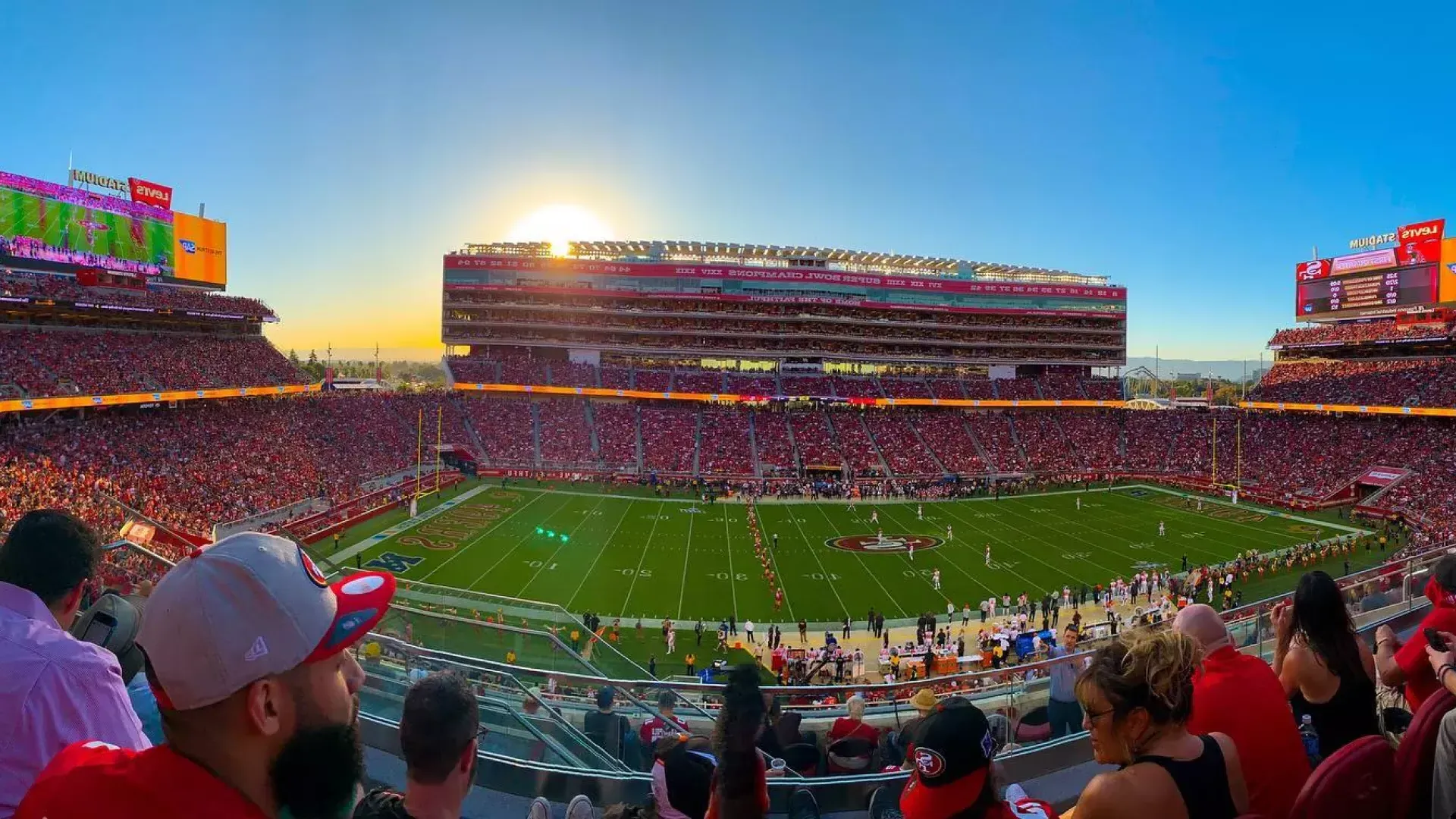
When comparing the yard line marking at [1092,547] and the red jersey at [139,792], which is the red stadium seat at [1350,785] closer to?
the red jersey at [139,792]

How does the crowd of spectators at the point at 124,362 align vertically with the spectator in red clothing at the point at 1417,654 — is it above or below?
above

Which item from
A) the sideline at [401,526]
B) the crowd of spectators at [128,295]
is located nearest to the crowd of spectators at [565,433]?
the sideline at [401,526]

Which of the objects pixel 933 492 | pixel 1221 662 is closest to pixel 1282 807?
pixel 1221 662

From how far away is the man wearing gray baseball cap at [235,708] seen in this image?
1.47 metres

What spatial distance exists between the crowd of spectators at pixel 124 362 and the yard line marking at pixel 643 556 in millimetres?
23202

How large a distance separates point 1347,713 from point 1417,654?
2.73 feet

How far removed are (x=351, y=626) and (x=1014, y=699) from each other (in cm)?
571

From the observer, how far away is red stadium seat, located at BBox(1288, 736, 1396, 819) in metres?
2.60

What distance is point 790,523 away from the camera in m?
36.0

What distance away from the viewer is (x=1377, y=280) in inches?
2098

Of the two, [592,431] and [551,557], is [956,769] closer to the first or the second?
[551,557]

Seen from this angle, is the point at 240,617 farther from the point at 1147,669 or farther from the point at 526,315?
the point at 526,315

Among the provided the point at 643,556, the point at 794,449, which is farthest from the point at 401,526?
the point at 794,449

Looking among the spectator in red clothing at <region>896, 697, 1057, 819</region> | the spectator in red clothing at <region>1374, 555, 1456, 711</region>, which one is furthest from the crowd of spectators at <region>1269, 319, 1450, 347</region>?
the spectator in red clothing at <region>896, 697, 1057, 819</region>
